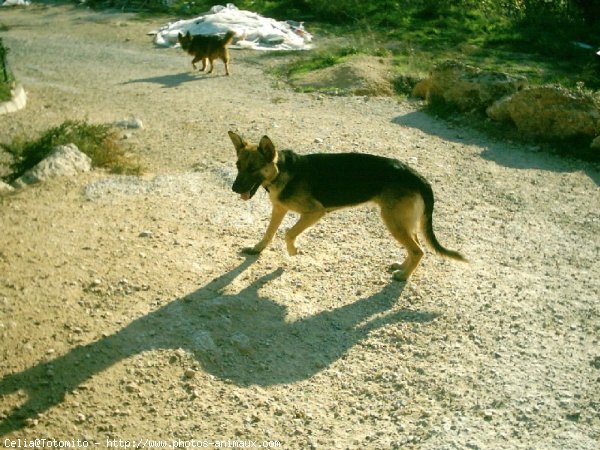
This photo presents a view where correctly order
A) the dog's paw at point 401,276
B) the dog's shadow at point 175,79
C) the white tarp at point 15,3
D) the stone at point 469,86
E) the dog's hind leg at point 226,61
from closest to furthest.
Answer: the dog's paw at point 401,276 → the stone at point 469,86 → the dog's shadow at point 175,79 → the dog's hind leg at point 226,61 → the white tarp at point 15,3

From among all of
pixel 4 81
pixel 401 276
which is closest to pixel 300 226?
pixel 401 276

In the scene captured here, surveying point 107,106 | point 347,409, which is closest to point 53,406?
point 347,409

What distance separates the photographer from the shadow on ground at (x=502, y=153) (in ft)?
33.3

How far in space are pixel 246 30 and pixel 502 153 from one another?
32.3 ft

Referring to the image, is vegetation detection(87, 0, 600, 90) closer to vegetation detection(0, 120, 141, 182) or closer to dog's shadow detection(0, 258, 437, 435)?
vegetation detection(0, 120, 141, 182)

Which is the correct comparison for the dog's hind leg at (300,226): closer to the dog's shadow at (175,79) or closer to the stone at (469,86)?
the stone at (469,86)

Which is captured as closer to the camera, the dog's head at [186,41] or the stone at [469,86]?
the stone at [469,86]

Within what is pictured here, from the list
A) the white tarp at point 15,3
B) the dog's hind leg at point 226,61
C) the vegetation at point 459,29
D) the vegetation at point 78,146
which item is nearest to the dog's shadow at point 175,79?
the dog's hind leg at point 226,61

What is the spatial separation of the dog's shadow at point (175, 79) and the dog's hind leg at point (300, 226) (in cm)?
→ 823

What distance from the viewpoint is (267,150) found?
6207 millimetres

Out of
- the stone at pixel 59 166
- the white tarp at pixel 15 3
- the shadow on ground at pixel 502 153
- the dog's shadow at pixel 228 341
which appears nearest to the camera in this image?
the dog's shadow at pixel 228 341

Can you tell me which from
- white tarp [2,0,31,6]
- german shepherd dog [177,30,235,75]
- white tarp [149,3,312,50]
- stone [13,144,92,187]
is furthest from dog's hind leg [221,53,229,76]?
white tarp [2,0,31,6]

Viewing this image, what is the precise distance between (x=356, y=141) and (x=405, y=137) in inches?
40.0

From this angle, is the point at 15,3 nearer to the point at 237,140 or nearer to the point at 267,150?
the point at 237,140
